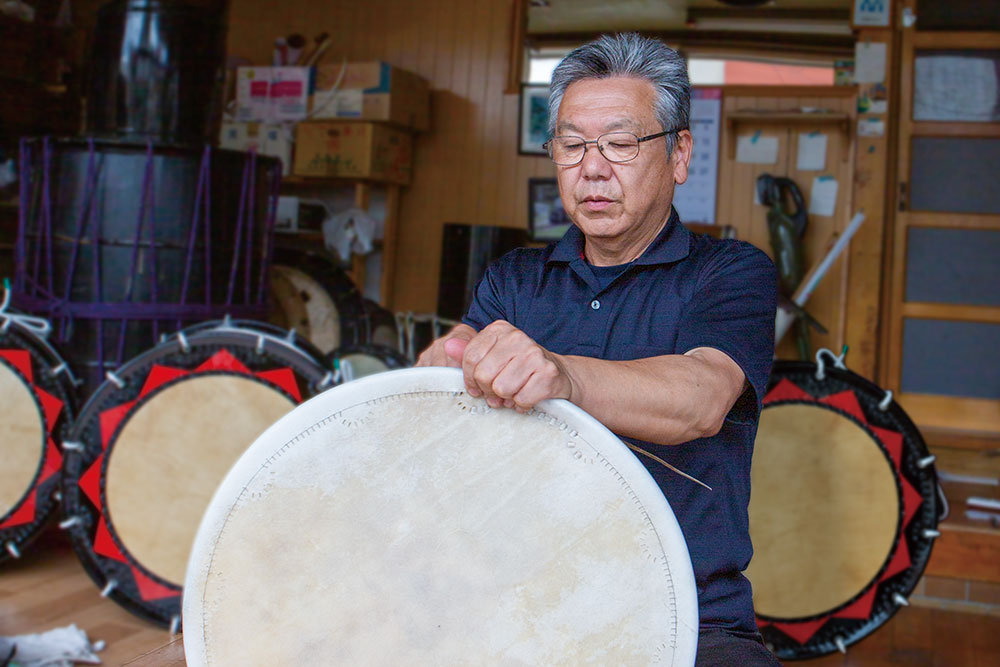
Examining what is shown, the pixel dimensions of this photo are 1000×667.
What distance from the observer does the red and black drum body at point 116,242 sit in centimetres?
271

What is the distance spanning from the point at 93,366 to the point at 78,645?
799mm

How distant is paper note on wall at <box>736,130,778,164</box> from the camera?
4688 millimetres

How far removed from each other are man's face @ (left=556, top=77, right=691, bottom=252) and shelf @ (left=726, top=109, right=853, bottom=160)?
3262mm

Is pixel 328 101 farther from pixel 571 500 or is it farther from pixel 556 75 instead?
pixel 571 500

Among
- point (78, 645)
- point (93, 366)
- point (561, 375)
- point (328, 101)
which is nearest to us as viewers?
point (561, 375)

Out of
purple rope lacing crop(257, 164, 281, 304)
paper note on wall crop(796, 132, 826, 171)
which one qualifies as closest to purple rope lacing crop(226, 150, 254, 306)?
purple rope lacing crop(257, 164, 281, 304)

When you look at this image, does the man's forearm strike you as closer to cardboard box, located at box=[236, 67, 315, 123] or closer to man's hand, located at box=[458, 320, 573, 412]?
man's hand, located at box=[458, 320, 573, 412]

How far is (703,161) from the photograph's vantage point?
15.8 feet

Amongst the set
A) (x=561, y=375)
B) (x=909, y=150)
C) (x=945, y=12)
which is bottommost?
(x=561, y=375)

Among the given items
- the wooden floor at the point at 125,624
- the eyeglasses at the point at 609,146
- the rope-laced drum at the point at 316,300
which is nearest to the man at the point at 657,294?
the eyeglasses at the point at 609,146

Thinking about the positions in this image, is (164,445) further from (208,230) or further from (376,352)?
(376,352)

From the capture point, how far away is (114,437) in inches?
96.2

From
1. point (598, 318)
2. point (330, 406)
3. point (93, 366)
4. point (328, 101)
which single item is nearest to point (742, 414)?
point (598, 318)

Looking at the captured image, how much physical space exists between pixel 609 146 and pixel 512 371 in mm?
522
